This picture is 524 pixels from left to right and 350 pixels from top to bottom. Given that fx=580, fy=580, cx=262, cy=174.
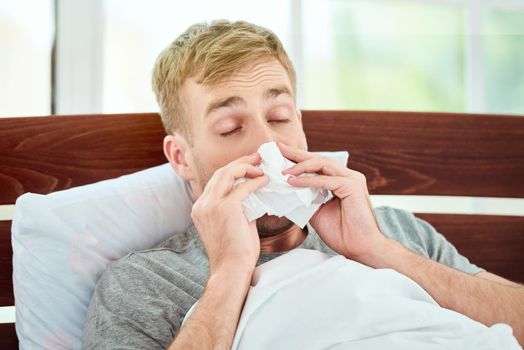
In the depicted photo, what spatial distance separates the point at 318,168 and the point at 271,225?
0.64ft

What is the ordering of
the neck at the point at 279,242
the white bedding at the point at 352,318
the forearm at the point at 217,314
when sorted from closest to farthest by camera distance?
the white bedding at the point at 352,318 < the forearm at the point at 217,314 < the neck at the point at 279,242

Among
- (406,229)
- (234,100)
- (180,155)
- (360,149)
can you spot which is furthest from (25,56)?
(406,229)

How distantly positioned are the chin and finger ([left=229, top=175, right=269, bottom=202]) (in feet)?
0.52

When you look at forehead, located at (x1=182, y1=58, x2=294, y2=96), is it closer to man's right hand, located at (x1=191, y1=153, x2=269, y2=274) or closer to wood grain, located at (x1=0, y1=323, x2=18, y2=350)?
man's right hand, located at (x1=191, y1=153, x2=269, y2=274)

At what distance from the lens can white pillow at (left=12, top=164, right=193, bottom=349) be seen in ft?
4.02

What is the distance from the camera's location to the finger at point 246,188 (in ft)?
3.61

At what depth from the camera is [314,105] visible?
2.31m

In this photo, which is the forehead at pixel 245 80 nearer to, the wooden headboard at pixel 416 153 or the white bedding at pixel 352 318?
the wooden headboard at pixel 416 153

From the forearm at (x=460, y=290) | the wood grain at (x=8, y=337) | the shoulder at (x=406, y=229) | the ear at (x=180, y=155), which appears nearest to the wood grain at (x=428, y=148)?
the shoulder at (x=406, y=229)

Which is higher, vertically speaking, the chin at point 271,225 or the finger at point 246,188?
the finger at point 246,188

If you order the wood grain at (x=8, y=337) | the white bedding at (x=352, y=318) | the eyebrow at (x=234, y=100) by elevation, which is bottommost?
the wood grain at (x=8, y=337)

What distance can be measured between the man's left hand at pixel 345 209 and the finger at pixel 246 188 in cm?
5

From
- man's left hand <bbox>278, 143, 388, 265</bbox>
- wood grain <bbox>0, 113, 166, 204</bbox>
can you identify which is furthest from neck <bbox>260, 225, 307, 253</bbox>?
wood grain <bbox>0, 113, 166, 204</bbox>

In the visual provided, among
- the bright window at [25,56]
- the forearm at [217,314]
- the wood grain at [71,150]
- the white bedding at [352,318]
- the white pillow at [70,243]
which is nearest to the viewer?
the white bedding at [352,318]
